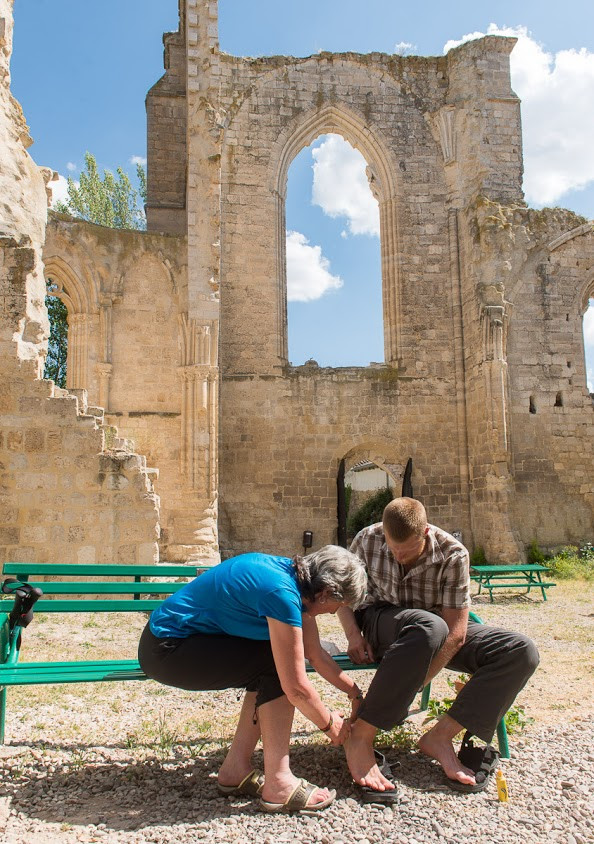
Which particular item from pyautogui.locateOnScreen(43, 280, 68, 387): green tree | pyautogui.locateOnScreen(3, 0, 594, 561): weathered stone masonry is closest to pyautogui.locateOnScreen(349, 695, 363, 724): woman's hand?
pyautogui.locateOnScreen(3, 0, 594, 561): weathered stone masonry

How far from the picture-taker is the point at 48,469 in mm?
6957

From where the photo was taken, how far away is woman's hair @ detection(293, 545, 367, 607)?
2688 mm

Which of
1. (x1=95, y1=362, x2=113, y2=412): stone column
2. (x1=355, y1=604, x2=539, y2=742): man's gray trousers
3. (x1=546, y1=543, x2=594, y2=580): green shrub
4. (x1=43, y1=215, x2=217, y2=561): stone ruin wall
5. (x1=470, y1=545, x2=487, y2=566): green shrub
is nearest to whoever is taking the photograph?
(x1=355, y1=604, x2=539, y2=742): man's gray trousers

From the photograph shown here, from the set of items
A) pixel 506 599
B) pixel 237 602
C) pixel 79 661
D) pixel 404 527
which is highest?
pixel 404 527

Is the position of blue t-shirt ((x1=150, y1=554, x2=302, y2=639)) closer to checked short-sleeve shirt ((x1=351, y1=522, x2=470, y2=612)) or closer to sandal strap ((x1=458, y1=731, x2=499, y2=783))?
checked short-sleeve shirt ((x1=351, y1=522, x2=470, y2=612))

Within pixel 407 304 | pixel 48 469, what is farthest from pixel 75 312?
Result: pixel 48 469

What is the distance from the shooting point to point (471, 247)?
14.3m

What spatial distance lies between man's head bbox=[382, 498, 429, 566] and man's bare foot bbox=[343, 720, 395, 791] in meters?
0.75

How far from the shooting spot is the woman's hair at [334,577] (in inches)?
106

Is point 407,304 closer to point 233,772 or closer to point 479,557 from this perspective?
point 479,557

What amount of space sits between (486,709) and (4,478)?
5357mm

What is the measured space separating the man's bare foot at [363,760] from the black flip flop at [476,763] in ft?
0.97

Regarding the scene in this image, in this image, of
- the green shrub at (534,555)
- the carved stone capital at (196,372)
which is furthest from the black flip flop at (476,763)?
the green shrub at (534,555)

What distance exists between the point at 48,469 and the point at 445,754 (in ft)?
16.8
